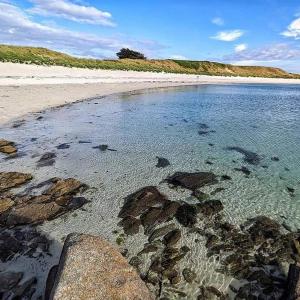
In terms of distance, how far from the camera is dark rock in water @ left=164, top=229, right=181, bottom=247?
8.58 metres

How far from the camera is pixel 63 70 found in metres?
49.9

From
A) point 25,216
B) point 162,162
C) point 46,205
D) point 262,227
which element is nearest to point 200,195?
point 262,227

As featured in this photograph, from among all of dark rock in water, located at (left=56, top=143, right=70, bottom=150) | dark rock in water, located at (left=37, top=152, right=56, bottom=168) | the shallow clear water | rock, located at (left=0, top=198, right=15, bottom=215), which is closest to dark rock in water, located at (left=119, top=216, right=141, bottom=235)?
the shallow clear water

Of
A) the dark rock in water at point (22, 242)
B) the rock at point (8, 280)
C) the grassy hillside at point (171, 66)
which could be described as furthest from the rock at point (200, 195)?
the grassy hillside at point (171, 66)

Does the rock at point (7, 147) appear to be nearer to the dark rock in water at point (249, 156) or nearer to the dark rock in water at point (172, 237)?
the dark rock in water at point (172, 237)

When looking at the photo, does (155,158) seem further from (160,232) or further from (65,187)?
(160,232)

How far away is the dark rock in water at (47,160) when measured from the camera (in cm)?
1390

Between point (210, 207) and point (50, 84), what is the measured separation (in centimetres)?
Answer: 3640

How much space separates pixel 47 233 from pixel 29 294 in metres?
2.28

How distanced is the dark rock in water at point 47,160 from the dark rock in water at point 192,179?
502 cm

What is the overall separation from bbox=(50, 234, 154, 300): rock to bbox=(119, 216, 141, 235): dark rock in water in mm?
2883

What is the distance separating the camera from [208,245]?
8477 mm

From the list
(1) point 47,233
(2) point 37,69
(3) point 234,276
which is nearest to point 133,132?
(1) point 47,233

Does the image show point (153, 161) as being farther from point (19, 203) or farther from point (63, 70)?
point (63, 70)
